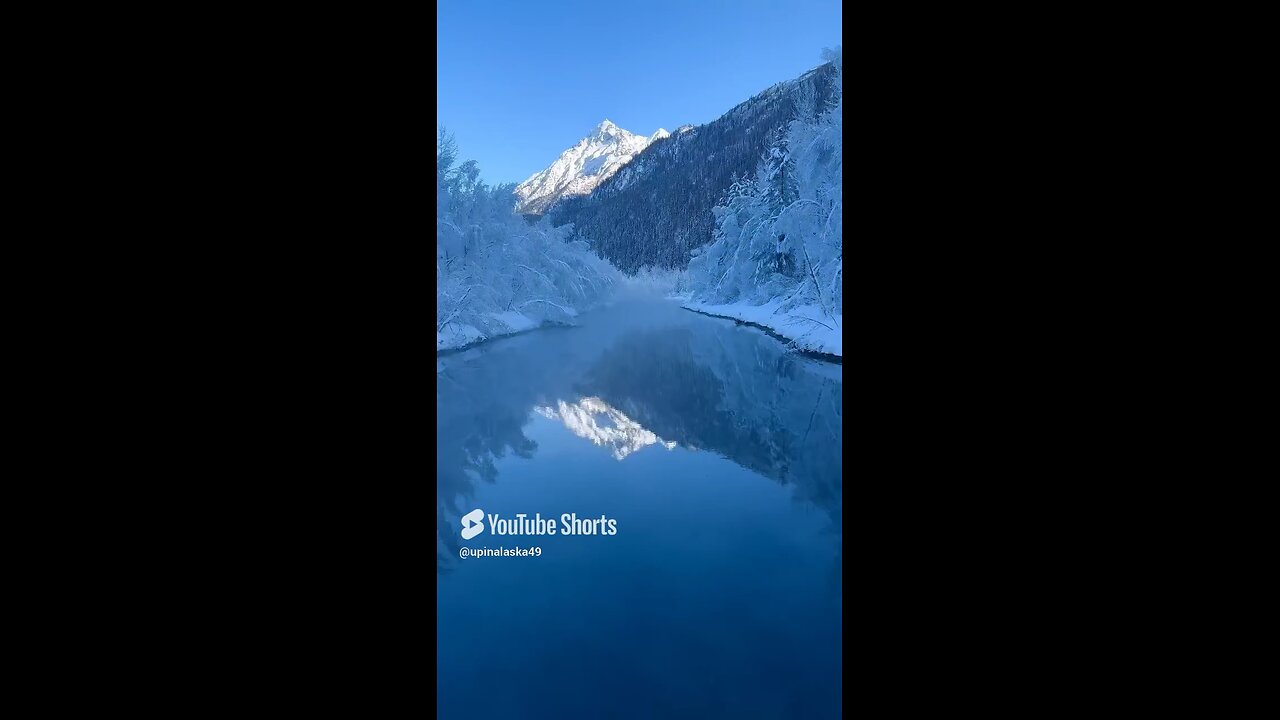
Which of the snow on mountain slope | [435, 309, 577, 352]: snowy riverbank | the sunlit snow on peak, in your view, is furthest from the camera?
[435, 309, 577, 352]: snowy riverbank

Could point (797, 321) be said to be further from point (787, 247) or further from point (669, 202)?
point (669, 202)

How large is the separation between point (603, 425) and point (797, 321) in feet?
30.8

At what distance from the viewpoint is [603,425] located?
6.02 metres

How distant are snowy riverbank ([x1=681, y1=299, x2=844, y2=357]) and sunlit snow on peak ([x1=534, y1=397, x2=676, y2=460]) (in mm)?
3306

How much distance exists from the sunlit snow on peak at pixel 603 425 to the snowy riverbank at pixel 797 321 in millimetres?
3306

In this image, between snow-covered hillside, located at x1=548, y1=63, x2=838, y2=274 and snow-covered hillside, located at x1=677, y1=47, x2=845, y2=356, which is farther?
snow-covered hillside, located at x1=548, y1=63, x2=838, y2=274

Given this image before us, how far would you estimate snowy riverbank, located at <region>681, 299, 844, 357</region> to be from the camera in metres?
9.93

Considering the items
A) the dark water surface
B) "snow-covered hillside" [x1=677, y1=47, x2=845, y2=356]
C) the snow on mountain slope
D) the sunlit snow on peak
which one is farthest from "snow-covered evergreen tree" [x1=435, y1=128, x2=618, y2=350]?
"snow-covered hillside" [x1=677, y1=47, x2=845, y2=356]

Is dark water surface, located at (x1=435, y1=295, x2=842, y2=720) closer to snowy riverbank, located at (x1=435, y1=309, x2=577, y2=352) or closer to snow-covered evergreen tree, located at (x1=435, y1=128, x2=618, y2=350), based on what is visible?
snow-covered evergreen tree, located at (x1=435, y1=128, x2=618, y2=350)

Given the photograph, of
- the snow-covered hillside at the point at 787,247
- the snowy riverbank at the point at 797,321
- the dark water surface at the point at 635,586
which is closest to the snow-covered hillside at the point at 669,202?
the snow-covered hillside at the point at 787,247

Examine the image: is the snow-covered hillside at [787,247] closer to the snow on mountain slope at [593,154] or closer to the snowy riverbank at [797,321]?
the snowy riverbank at [797,321]
